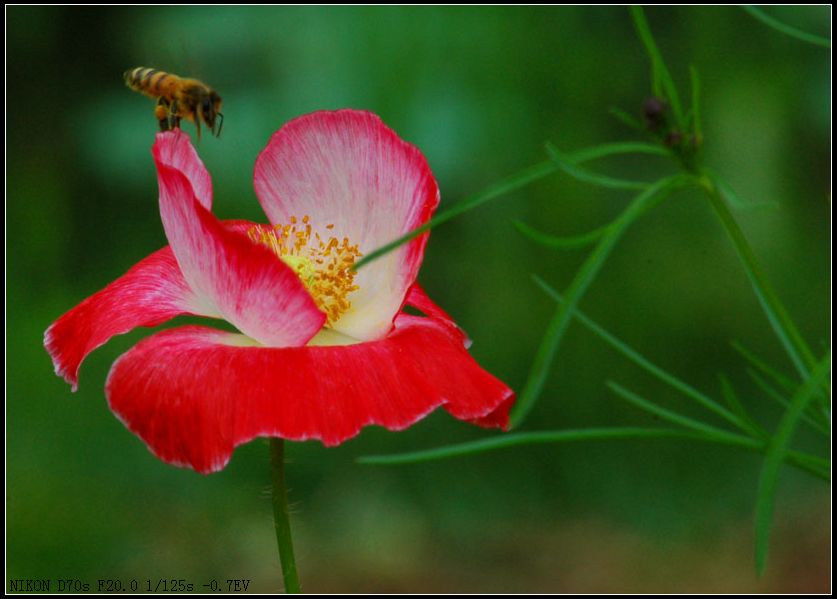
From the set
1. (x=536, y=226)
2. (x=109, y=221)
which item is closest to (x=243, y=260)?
(x=536, y=226)

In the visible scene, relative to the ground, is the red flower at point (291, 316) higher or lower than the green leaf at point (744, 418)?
higher

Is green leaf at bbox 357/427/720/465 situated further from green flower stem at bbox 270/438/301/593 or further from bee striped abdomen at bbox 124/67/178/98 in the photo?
bee striped abdomen at bbox 124/67/178/98

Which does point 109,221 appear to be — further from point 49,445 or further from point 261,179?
point 261,179

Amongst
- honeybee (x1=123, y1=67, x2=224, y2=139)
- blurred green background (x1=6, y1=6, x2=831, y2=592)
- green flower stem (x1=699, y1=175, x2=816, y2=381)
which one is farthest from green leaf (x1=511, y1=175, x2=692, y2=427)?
blurred green background (x1=6, y1=6, x2=831, y2=592)

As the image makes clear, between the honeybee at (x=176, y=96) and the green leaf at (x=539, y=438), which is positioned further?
the honeybee at (x=176, y=96)

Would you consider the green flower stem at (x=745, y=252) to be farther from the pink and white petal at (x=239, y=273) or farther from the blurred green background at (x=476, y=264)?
the blurred green background at (x=476, y=264)

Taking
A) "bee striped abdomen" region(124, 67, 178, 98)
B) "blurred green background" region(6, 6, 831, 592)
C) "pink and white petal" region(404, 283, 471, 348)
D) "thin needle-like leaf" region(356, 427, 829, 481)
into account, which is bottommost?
"blurred green background" region(6, 6, 831, 592)

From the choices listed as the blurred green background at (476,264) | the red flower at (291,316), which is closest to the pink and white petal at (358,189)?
the red flower at (291,316)
